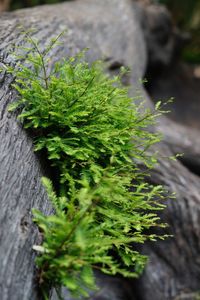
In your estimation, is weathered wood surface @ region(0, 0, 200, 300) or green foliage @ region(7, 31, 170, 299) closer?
weathered wood surface @ region(0, 0, 200, 300)

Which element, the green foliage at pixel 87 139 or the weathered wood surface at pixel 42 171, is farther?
the green foliage at pixel 87 139

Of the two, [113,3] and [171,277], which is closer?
[171,277]

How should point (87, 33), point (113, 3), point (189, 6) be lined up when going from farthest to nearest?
point (189, 6)
point (113, 3)
point (87, 33)

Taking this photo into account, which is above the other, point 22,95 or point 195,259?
point 22,95

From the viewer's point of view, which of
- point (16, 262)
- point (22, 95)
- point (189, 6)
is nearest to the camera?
point (16, 262)

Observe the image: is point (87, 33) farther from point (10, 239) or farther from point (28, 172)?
point (10, 239)

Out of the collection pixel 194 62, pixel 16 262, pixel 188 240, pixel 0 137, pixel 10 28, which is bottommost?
pixel 194 62

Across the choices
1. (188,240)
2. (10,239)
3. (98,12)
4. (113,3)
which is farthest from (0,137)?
(113,3)
